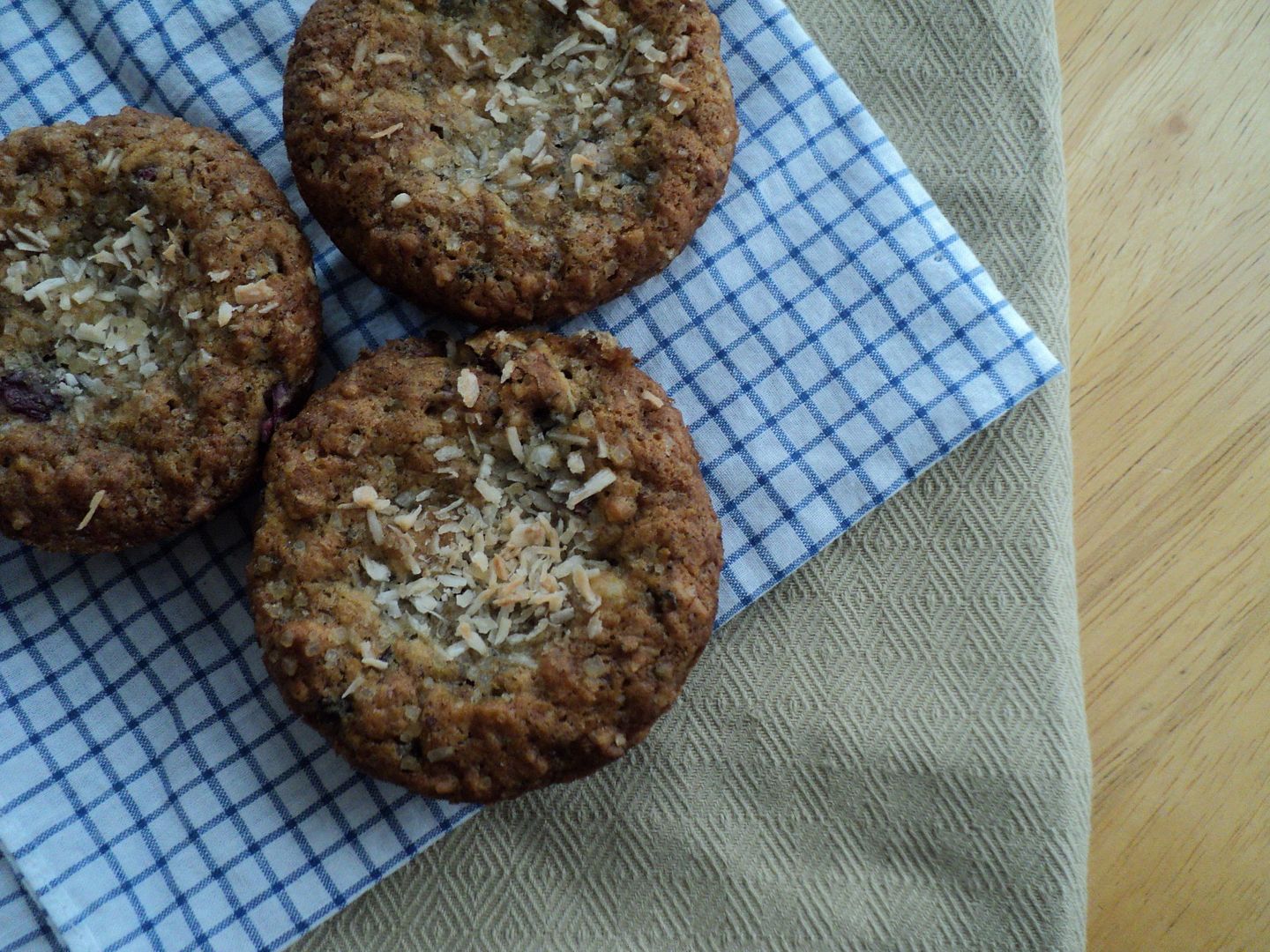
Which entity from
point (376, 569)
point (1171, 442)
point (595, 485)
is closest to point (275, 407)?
point (376, 569)

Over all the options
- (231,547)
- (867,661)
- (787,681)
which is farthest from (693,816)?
(231,547)

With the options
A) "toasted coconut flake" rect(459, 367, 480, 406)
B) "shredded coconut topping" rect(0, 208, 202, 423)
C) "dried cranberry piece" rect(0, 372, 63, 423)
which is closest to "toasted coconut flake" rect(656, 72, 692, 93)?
"toasted coconut flake" rect(459, 367, 480, 406)

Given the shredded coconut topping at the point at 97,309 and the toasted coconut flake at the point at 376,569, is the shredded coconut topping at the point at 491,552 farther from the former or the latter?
the shredded coconut topping at the point at 97,309

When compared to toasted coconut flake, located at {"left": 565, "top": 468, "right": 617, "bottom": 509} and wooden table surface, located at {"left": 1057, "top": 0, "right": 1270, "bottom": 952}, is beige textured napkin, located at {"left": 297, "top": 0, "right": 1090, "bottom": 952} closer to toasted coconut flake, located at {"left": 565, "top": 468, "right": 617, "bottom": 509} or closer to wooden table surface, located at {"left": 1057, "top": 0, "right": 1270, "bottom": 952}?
wooden table surface, located at {"left": 1057, "top": 0, "right": 1270, "bottom": 952}

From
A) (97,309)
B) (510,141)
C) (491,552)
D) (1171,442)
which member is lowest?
(1171,442)

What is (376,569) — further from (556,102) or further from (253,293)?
(556,102)

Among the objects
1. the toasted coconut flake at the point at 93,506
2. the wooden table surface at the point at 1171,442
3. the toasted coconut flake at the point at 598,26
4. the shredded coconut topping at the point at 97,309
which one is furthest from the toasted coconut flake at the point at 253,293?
the wooden table surface at the point at 1171,442
